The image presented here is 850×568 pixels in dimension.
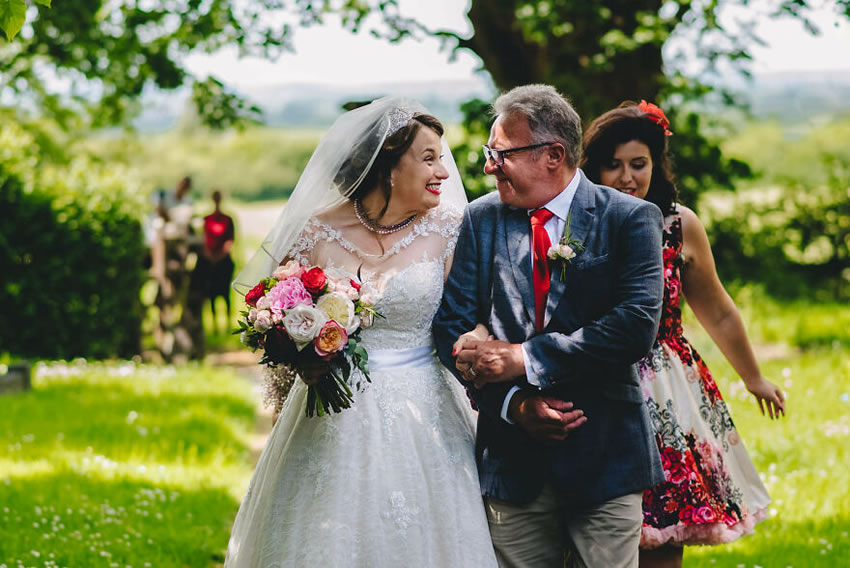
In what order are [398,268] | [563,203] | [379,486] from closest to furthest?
[563,203], [379,486], [398,268]

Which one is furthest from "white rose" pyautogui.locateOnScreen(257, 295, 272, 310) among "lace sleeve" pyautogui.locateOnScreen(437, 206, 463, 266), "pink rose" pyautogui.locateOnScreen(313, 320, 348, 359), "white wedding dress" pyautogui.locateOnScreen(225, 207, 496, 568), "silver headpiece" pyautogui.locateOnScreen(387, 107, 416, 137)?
"silver headpiece" pyautogui.locateOnScreen(387, 107, 416, 137)

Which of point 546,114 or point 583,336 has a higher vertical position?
point 546,114

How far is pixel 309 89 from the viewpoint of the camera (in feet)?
234

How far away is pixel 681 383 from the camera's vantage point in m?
4.14

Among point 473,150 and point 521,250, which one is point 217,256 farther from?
point 521,250

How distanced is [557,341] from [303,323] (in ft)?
2.95

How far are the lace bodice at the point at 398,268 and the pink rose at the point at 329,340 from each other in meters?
0.35

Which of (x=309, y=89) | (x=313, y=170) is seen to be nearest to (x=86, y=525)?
(x=313, y=170)

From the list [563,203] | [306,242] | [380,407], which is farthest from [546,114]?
[380,407]

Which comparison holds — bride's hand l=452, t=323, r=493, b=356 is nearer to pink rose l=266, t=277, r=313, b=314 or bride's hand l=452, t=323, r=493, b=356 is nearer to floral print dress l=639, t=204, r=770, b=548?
pink rose l=266, t=277, r=313, b=314

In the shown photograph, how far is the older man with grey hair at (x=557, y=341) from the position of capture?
3322 millimetres

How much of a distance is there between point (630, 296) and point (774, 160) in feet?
121

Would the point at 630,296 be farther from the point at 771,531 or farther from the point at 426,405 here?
the point at 771,531

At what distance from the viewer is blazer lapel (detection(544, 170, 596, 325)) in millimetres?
3428
